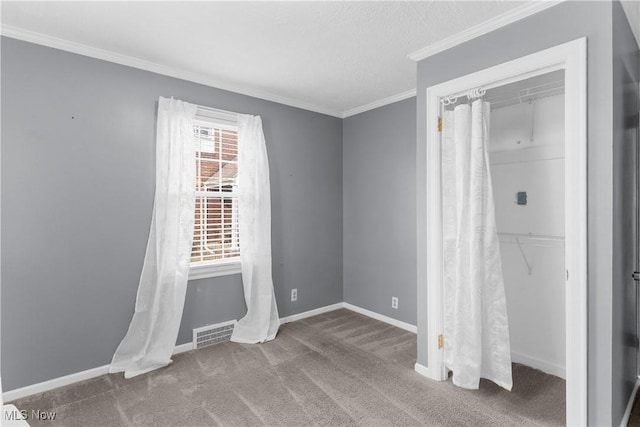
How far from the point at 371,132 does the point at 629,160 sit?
7.80ft

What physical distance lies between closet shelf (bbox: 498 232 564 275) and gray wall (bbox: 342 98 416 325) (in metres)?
0.92

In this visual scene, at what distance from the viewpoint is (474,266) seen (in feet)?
8.15

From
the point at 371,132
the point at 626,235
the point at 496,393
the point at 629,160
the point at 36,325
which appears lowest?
the point at 496,393

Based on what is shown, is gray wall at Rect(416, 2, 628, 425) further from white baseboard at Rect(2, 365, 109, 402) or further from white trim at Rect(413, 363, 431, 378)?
white baseboard at Rect(2, 365, 109, 402)

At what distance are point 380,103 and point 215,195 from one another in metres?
2.04

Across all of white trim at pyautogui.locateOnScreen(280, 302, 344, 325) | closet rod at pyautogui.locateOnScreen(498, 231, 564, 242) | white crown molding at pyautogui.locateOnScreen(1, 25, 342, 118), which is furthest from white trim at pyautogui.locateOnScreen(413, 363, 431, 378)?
white crown molding at pyautogui.locateOnScreen(1, 25, 342, 118)

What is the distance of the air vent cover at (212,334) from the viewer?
3287 mm

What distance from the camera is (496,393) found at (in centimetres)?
249

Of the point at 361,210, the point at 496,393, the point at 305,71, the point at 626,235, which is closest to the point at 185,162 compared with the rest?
the point at 305,71

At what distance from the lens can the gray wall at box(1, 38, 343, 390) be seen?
96.2 inches

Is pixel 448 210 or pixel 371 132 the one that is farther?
pixel 371 132

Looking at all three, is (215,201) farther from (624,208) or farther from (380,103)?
(624,208)

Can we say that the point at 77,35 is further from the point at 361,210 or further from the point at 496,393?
the point at 496,393

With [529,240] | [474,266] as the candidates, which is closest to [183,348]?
[474,266]
